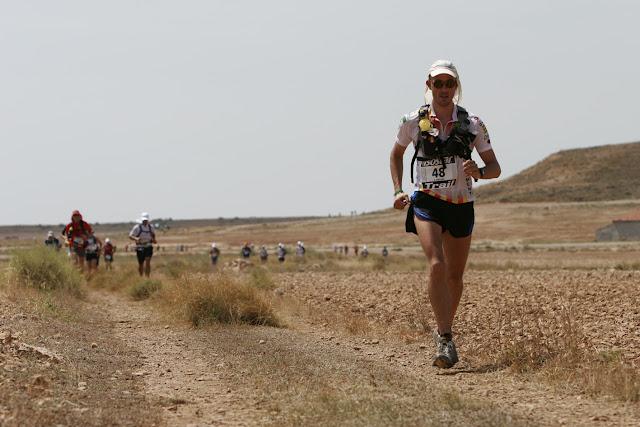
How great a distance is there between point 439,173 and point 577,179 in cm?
12894

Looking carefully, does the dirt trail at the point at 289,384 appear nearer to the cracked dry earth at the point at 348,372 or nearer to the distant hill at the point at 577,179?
the cracked dry earth at the point at 348,372

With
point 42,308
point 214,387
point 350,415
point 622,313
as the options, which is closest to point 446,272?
point 214,387

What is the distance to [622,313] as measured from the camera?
35.9 ft

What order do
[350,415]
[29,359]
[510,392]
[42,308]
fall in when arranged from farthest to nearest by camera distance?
1. [42,308]
2. [29,359]
3. [510,392]
4. [350,415]

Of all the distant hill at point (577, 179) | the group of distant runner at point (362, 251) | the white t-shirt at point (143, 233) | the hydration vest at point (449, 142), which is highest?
the distant hill at point (577, 179)

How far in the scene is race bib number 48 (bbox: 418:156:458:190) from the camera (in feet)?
27.4

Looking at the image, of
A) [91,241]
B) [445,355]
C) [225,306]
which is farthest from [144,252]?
[445,355]

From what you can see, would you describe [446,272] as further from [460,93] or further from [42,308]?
[42,308]

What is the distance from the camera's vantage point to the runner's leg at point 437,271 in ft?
27.2

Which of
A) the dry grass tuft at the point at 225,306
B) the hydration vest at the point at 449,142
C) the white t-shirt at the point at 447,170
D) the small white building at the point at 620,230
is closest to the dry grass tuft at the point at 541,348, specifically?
the white t-shirt at the point at 447,170

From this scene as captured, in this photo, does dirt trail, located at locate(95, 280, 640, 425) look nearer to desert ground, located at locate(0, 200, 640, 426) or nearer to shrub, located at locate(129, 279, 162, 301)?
desert ground, located at locate(0, 200, 640, 426)

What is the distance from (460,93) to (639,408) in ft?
10.5

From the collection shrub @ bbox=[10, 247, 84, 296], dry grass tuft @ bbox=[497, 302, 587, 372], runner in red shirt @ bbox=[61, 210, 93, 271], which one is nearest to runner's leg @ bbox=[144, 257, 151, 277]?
runner in red shirt @ bbox=[61, 210, 93, 271]

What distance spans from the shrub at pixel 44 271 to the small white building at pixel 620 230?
55.5 m
